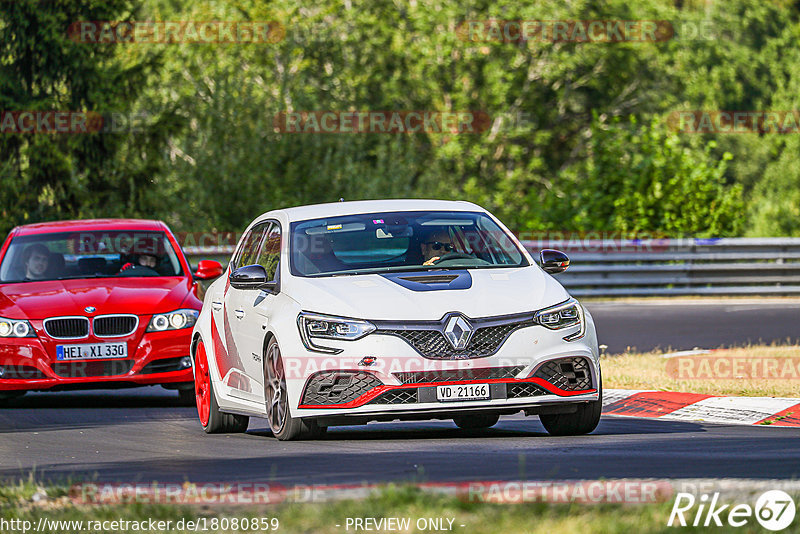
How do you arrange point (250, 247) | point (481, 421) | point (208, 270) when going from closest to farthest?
point (481, 421) → point (250, 247) → point (208, 270)

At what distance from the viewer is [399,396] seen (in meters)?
9.38

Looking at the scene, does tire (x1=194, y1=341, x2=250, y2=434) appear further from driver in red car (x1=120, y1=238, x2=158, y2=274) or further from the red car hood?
driver in red car (x1=120, y1=238, x2=158, y2=274)

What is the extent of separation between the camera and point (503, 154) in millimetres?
53906

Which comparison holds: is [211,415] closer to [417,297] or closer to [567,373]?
[417,297]

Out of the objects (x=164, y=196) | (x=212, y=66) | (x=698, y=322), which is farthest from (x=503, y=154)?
(x=698, y=322)

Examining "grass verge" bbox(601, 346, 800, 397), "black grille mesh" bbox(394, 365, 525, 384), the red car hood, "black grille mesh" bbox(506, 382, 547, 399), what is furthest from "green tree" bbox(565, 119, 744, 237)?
"black grille mesh" bbox(394, 365, 525, 384)

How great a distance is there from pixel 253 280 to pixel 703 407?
3.76m

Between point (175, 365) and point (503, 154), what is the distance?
40.9 meters

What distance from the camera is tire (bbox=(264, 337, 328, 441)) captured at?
31.9 feet

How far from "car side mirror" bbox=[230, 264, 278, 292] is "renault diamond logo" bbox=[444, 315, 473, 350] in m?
1.48

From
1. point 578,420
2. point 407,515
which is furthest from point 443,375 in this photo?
point 407,515

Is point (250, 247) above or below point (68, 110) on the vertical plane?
above

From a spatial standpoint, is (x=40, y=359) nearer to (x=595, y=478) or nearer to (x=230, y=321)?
(x=230, y=321)

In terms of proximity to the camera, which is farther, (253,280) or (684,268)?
(684,268)
